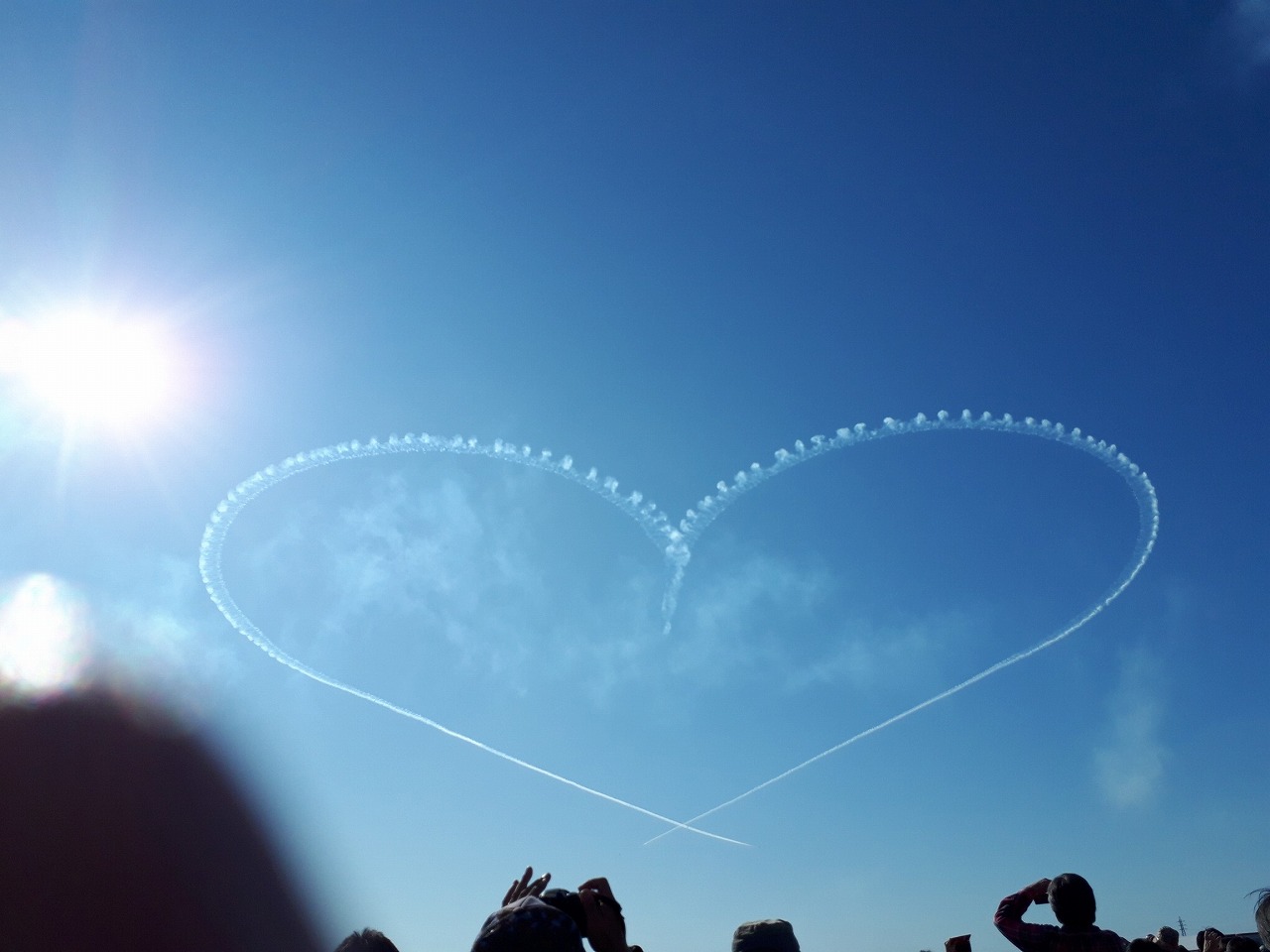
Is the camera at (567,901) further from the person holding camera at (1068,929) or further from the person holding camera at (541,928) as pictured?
the person holding camera at (1068,929)

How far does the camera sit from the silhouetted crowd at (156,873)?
30.9 feet

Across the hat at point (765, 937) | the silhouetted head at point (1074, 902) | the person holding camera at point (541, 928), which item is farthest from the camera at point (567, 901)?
the silhouetted head at point (1074, 902)

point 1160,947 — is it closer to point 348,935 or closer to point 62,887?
point 348,935

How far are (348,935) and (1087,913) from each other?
8.47 m

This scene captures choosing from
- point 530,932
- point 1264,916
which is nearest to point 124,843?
point 530,932

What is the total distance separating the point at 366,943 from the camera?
23.1ft

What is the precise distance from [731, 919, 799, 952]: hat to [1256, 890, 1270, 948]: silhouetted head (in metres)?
5.77

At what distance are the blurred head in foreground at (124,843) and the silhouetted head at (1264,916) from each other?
69.8ft

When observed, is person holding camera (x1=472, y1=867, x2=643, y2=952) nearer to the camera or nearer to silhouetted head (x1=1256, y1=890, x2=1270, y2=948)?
the camera

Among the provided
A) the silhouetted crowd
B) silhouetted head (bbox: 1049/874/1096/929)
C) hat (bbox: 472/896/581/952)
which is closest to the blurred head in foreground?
the silhouetted crowd

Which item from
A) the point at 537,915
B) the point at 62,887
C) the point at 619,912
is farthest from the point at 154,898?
the point at 537,915

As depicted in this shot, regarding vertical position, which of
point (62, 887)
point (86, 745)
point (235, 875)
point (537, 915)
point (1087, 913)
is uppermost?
point (86, 745)

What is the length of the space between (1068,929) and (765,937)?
4470mm

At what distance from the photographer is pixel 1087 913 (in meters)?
9.58
